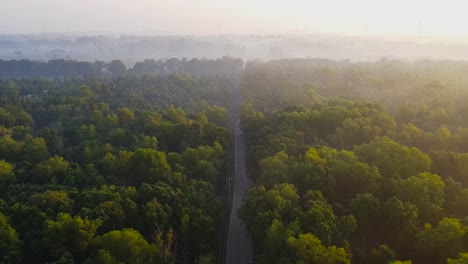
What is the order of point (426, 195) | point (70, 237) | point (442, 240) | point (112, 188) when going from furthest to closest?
point (112, 188), point (426, 195), point (70, 237), point (442, 240)

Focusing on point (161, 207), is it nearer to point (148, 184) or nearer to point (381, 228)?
point (148, 184)

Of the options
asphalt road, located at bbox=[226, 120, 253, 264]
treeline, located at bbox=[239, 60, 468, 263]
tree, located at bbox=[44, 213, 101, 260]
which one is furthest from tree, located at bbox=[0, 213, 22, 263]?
treeline, located at bbox=[239, 60, 468, 263]

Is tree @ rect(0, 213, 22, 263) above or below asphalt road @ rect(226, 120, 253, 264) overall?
above

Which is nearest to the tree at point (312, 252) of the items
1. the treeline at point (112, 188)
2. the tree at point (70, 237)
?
the treeline at point (112, 188)

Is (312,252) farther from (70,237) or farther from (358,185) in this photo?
(70,237)

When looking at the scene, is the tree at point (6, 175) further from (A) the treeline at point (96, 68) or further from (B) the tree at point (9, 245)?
(A) the treeline at point (96, 68)

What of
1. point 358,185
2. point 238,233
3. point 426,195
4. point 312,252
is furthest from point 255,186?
point 426,195

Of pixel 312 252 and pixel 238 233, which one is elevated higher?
pixel 312 252

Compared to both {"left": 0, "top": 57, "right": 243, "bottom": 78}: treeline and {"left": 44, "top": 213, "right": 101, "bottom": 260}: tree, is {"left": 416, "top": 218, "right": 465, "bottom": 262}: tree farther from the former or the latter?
{"left": 0, "top": 57, "right": 243, "bottom": 78}: treeline
